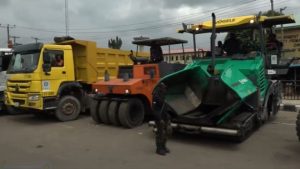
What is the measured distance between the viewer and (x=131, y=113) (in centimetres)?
1081

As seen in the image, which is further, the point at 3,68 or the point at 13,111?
the point at 3,68

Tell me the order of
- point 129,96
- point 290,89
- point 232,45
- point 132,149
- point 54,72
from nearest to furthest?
point 132,149 < point 232,45 < point 129,96 < point 54,72 < point 290,89

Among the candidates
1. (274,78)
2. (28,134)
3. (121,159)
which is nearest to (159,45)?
(274,78)

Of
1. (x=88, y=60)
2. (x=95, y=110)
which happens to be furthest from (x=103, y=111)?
(x=88, y=60)

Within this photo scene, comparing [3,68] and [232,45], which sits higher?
[232,45]

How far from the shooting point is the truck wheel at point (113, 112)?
1074 centimetres

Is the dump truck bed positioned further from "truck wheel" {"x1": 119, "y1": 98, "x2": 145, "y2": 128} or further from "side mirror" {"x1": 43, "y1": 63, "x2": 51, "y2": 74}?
"truck wheel" {"x1": 119, "y1": 98, "x2": 145, "y2": 128}

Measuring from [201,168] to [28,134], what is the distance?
5.54 meters

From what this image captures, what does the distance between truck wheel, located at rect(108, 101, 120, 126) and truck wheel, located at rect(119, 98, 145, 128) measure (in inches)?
A: 8.2

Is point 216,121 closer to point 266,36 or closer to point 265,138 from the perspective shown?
point 265,138

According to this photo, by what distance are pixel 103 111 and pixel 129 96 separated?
36.1 inches

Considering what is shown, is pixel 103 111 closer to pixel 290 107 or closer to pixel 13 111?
pixel 13 111

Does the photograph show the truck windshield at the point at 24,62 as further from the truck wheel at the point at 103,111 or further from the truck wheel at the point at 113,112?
the truck wheel at the point at 113,112

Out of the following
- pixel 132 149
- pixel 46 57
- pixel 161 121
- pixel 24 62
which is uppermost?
pixel 46 57
